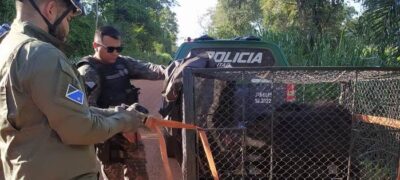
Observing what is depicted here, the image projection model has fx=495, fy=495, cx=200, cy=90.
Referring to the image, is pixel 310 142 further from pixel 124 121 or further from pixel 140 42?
pixel 140 42

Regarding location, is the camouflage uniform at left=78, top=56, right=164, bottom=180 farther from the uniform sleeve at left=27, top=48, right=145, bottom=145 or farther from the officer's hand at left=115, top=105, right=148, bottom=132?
the uniform sleeve at left=27, top=48, right=145, bottom=145

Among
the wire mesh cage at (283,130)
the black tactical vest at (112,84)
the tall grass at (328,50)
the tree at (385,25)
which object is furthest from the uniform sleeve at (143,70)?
the tall grass at (328,50)

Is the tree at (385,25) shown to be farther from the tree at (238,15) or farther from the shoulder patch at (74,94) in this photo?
the tree at (238,15)

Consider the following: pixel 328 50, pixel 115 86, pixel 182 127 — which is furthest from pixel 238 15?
pixel 182 127

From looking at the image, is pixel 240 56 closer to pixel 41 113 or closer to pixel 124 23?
pixel 41 113

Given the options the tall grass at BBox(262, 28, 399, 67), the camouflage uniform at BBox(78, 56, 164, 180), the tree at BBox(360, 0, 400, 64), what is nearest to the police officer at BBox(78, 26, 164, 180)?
the camouflage uniform at BBox(78, 56, 164, 180)

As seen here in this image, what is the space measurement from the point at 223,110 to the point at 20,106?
5.15 feet

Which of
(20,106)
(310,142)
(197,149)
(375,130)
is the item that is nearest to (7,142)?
(20,106)

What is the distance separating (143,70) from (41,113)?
2.23 metres

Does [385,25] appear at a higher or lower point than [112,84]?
higher

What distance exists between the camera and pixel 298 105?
3.39 m

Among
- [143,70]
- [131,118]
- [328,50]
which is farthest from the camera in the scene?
Result: [328,50]

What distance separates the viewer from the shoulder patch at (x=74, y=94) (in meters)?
2.10

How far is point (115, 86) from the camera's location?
161 inches
